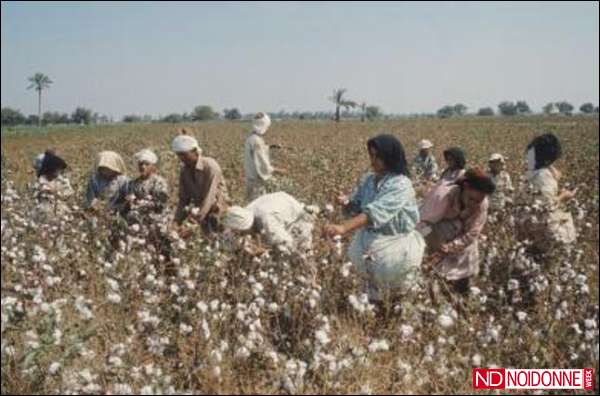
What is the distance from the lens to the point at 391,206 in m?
3.49

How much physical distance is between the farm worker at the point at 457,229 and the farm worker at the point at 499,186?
51.3 inches

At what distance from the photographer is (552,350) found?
10.4ft

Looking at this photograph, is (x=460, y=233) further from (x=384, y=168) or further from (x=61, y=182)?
(x=61, y=182)

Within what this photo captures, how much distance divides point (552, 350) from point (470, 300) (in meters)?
0.48

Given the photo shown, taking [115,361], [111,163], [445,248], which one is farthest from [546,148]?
[115,361]

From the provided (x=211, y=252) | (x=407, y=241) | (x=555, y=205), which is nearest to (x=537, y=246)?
(x=555, y=205)

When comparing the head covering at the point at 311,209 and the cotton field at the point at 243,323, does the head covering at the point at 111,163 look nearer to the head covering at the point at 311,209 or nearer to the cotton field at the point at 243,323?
the cotton field at the point at 243,323

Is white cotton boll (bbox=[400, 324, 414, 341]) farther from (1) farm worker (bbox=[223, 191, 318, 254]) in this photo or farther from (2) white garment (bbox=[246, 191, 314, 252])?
(2) white garment (bbox=[246, 191, 314, 252])

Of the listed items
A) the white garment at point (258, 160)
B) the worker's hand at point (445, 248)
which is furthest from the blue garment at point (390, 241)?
the white garment at point (258, 160)

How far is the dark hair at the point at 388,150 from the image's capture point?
11.4ft

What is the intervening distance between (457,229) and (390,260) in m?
0.83

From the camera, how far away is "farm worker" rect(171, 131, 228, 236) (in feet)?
15.2

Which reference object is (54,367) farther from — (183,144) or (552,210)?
(552,210)

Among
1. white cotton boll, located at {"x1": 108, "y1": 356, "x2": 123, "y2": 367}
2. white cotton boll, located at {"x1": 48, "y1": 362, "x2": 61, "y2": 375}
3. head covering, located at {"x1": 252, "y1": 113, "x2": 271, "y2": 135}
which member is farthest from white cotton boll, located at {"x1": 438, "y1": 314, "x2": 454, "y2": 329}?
head covering, located at {"x1": 252, "y1": 113, "x2": 271, "y2": 135}
